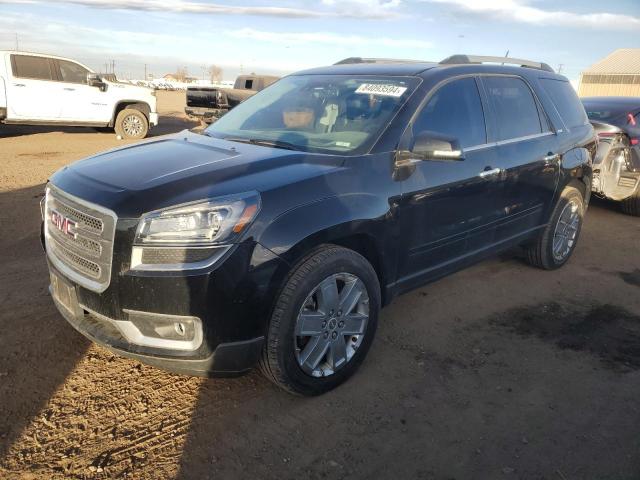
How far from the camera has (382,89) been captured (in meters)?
3.62

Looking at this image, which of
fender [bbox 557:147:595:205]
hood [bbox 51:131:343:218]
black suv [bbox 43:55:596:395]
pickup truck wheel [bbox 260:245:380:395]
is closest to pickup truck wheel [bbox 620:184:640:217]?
fender [bbox 557:147:595:205]

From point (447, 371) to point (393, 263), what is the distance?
784 mm

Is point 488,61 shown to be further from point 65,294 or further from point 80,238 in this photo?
point 65,294

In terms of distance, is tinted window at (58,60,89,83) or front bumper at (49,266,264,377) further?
tinted window at (58,60,89,83)

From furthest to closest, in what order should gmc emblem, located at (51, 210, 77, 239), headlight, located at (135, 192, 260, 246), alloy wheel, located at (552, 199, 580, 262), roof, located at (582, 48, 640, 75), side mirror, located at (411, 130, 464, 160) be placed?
roof, located at (582, 48, 640, 75) < alloy wheel, located at (552, 199, 580, 262) < side mirror, located at (411, 130, 464, 160) < gmc emblem, located at (51, 210, 77, 239) < headlight, located at (135, 192, 260, 246)

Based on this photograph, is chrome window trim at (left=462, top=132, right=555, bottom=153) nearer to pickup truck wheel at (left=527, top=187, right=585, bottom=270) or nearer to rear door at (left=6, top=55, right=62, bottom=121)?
pickup truck wheel at (left=527, top=187, right=585, bottom=270)

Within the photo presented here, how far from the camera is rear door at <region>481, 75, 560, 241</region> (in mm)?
4148

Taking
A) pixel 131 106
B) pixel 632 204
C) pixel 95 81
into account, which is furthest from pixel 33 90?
pixel 632 204

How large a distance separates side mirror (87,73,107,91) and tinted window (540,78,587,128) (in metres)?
10.9

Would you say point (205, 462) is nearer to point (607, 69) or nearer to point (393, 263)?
point (393, 263)

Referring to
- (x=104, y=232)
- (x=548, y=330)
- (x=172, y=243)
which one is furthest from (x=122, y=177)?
(x=548, y=330)

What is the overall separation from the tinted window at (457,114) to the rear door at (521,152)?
0.59 feet

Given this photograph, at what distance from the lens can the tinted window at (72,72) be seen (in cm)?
1234

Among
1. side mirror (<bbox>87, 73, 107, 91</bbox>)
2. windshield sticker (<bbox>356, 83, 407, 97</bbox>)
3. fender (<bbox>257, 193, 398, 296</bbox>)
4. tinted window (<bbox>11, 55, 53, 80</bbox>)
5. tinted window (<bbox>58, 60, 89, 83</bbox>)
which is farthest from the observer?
side mirror (<bbox>87, 73, 107, 91</bbox>)
